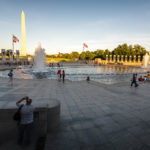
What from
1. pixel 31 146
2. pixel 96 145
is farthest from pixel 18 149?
pixel 96 145

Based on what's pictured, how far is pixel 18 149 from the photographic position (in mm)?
3465

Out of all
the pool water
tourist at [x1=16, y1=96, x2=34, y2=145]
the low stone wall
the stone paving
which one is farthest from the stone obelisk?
tourist at [x1=16, y1=96, x2=34, y2=145]

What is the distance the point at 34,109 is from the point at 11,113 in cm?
70

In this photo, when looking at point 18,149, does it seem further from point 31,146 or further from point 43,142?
point 43,142

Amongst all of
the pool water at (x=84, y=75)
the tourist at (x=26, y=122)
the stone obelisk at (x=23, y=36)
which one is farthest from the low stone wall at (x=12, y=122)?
the stone obelisk at (x=23, y=36)

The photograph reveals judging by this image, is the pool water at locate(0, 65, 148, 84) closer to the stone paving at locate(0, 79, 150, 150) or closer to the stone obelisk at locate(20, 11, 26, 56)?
the stone paving at locate(0, 79, 150, 150)

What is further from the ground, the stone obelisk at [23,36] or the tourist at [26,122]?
the stone obelisk at [23,36]

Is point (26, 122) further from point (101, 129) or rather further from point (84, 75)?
point (84, 75)

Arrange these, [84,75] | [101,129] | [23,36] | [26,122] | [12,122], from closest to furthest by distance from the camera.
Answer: [26,122], [12,122], [101,129], [84,75], [23,36]

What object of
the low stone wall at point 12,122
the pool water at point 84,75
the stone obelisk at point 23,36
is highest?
the stone obelisk at point 23,36

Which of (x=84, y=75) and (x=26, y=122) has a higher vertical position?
(x=26, y=122)

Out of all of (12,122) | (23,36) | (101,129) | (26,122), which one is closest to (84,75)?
(101,129)

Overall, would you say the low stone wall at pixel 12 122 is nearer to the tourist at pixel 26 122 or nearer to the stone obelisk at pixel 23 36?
the tourist at pixel 26 122

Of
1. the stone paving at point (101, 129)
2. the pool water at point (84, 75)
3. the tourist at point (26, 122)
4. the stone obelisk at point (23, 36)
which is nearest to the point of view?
the tourist at point (26, 122)
